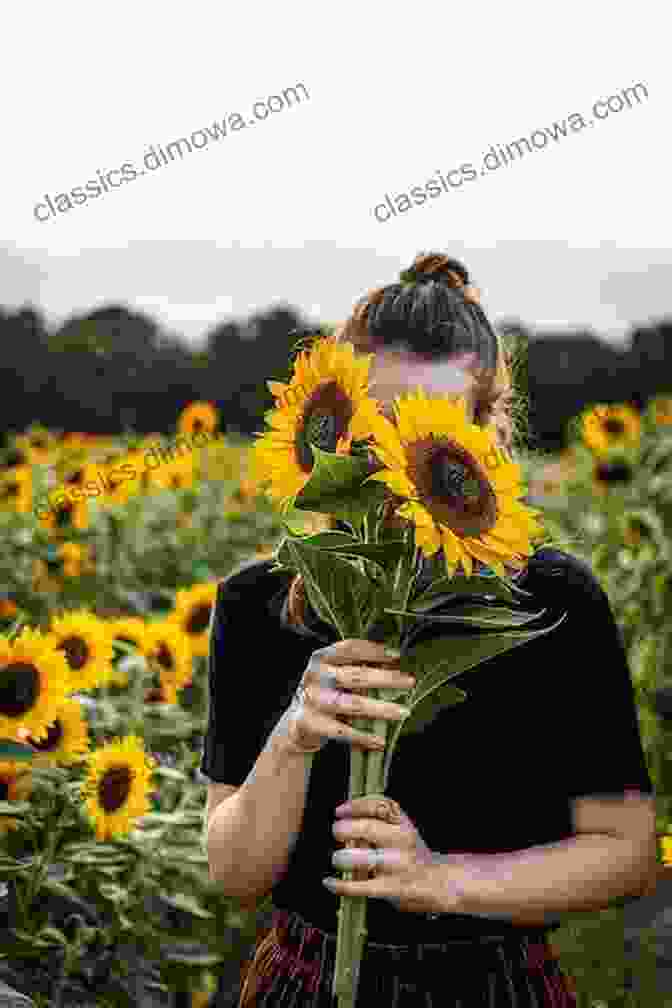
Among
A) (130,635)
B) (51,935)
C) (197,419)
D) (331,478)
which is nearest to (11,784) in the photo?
(51,935)

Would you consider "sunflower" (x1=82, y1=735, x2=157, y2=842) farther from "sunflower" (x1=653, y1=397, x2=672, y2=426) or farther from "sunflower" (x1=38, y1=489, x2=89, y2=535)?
"sunflower" (x1=653, y1=397, x2=672, y2=426)

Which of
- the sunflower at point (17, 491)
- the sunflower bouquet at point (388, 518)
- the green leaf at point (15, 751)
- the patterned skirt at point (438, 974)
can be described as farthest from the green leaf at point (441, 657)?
the sunflower at point (17, 491)

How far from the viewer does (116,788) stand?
188 cm

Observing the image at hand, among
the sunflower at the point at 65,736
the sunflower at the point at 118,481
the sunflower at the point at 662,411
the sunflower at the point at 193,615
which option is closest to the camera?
Answer: the sunflower at the point at 65,736

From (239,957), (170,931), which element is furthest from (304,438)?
(239,957)

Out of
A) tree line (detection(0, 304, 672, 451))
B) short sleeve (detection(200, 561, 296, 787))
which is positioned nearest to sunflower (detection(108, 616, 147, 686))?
short sleeve (detection(200, 561, 296, 787))

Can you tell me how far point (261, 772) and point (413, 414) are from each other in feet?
1.29

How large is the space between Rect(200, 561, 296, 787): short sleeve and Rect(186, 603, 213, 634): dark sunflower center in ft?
4.32

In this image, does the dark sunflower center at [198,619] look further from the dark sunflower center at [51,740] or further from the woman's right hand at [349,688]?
the woman's right hand at [349,688]

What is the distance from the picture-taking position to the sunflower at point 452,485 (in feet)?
2.68

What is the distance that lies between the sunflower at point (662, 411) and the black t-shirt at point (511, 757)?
10.8ft

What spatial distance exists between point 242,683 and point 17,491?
2.96 m

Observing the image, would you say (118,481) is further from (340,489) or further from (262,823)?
(340,489)

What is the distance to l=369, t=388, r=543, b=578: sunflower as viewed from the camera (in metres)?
0.82
